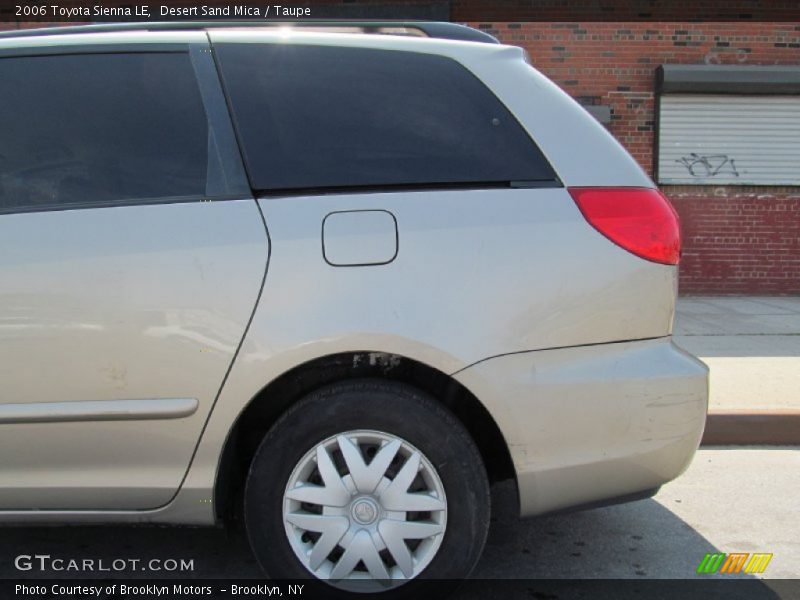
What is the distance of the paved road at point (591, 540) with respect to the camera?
2.80 meters

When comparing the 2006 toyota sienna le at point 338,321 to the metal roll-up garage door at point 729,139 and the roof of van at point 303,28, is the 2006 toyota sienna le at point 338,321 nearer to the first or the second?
the roof of van at point 303,28

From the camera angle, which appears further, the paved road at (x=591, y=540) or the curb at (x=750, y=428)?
the curb at (x=750, y=428)

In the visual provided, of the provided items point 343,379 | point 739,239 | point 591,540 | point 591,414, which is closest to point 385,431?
point 343,379

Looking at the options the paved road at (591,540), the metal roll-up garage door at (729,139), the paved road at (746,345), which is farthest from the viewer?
the metal roll-up garage door at (729,139)

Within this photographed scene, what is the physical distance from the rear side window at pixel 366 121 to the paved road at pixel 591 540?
1.35 meters

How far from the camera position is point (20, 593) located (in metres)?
→ 2.56

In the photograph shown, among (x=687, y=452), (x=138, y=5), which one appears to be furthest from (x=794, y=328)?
(x=138, y=5)

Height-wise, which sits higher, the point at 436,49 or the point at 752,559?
the point at 436,49

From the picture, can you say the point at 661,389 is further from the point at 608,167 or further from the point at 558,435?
the point at 608,167

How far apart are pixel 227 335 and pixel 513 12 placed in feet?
30.7

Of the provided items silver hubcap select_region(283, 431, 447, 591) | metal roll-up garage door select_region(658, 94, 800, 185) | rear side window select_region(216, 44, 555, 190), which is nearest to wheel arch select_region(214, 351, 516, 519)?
silver hubcap select_region(283, 431, 447, 591)

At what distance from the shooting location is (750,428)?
4.36 meters

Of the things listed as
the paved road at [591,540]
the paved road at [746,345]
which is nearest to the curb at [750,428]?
the paved road at [746,345]

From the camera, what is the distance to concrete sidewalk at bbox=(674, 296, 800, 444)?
14.3 ft
